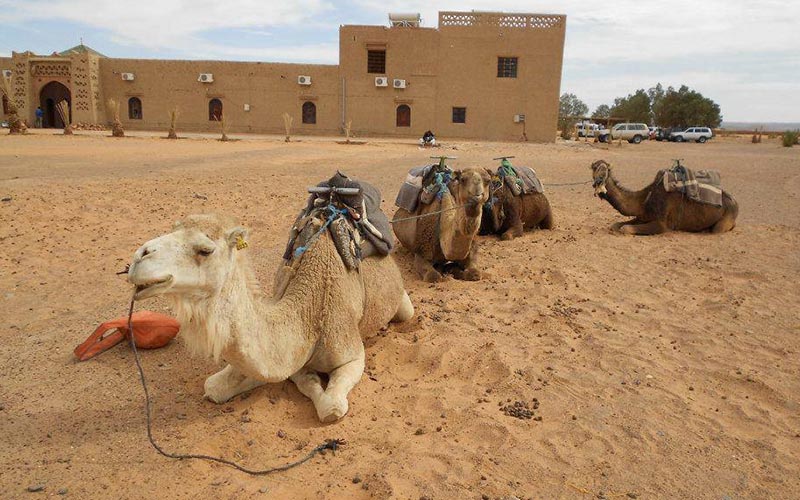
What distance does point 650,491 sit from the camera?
3092mm

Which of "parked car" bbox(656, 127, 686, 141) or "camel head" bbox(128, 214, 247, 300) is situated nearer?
"camel head" bbox(128, 214, 247, 300)

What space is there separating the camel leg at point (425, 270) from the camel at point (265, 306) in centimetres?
190

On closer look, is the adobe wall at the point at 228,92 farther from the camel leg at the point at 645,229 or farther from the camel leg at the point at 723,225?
the camel leg at the point at 723,225

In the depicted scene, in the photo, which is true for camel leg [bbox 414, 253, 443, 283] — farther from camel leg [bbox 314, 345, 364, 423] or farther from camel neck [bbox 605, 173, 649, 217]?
camel neck [bbox 605, 173, 649, 217]

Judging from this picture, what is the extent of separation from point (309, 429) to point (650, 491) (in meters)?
1.95

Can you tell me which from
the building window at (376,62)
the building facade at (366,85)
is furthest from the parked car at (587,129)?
the building window at (376,62)

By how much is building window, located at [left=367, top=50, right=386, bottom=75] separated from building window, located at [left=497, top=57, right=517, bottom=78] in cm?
681

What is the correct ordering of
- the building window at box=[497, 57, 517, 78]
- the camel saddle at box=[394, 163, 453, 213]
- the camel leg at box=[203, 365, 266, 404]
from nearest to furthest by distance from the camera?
the camel leg at box=[203, 365, 266, 404]
the camel saddle at box=[394, 163, 453, 213]
the building window at box=[497, 57, 517, 78]

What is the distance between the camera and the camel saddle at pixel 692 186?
952 cm

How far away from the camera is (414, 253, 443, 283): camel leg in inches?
271

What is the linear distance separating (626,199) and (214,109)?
102ft

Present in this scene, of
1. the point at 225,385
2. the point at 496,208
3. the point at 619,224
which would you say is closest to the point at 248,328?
the point at 225,385

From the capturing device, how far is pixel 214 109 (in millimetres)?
35812

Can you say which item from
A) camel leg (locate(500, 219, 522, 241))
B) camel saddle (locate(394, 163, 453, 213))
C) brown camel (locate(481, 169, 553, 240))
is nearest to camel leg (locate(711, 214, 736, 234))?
brown camel (locate(481, 169, 553, 240))
